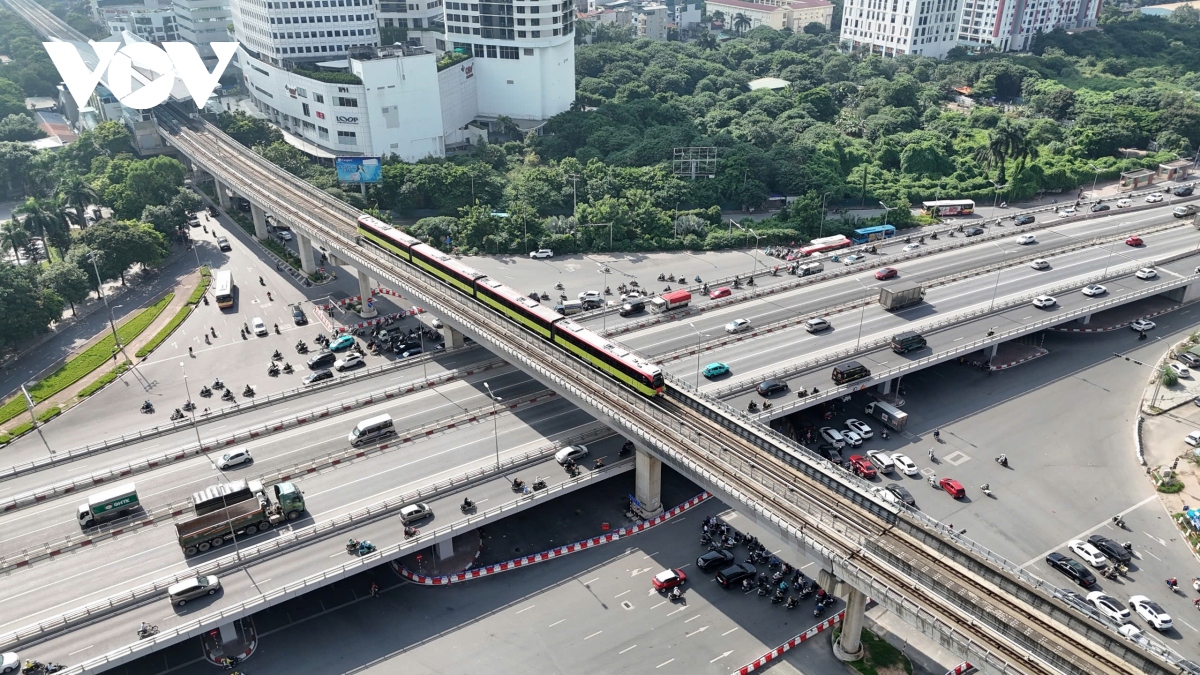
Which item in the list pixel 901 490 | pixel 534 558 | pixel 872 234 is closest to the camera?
pixel 534 558

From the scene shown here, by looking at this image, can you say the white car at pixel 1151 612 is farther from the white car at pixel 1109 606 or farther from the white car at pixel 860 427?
the white car at pixel 860 427

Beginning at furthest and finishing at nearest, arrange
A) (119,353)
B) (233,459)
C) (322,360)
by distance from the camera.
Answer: (119,353)
(322,360)
(233,459)

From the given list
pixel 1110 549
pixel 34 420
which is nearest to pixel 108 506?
pixel 34 420

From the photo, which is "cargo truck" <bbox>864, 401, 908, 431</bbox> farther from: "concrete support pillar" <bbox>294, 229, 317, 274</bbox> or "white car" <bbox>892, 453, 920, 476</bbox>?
"concrete support pillar" <bbox>294, 229, 317, 274</bbox>

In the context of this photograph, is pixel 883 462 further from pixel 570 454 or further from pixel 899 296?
pixel 570 454

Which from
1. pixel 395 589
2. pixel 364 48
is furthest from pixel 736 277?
pixel 364 48

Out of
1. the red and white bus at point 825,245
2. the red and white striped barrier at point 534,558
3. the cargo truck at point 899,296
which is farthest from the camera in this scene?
the red and white bus at point 825,245

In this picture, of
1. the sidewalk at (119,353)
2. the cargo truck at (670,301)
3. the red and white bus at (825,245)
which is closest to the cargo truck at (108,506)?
the sidewalk at (119,353)
